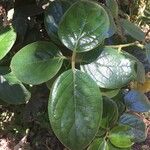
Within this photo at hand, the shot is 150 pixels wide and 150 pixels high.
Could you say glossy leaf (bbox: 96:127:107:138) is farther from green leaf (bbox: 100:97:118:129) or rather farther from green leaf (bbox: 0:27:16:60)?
green leaf (bbox: 0:27:16:60)

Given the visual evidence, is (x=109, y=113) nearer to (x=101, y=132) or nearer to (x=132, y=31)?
(x=101, y=132)

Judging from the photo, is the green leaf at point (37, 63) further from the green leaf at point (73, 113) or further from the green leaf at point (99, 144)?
the green leaf at point (99, 144)

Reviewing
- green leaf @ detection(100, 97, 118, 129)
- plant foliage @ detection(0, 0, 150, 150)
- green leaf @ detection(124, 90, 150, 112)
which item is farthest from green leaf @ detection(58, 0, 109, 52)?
green leaf @ detection(124, 90, 150, 112)

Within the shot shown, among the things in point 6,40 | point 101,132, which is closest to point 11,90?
point 6,40

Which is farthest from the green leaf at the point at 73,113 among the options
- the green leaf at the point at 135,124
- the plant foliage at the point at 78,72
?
the green leaf at the point at 135,124

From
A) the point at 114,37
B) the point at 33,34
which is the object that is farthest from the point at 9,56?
the point at 114,37
